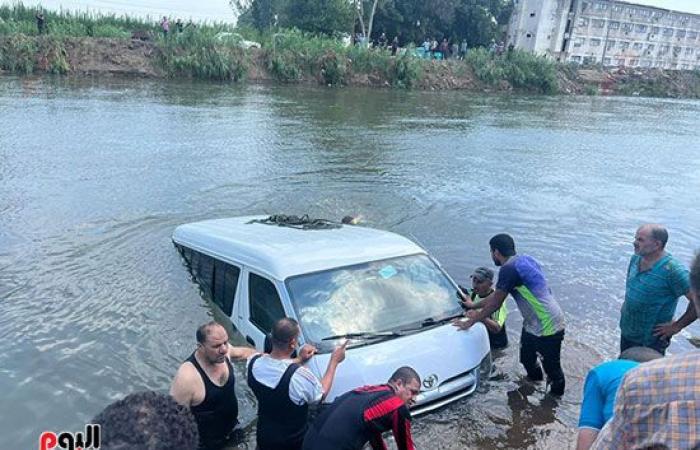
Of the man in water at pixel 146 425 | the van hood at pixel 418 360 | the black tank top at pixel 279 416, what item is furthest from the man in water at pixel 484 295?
the man in water at pixel 146 425

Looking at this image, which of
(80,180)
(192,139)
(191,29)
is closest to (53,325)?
(80,180)

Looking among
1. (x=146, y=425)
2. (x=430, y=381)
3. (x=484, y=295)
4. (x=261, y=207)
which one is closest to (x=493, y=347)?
(x=484, y=295)

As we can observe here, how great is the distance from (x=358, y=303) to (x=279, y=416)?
153cm

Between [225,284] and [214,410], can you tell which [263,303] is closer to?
[225,284]

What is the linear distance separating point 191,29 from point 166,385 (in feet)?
114

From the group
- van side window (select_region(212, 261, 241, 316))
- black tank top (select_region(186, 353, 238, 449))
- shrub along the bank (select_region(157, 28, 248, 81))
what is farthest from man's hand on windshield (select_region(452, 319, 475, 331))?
shrub along the bank (select_region(157, 28, 248, 81))

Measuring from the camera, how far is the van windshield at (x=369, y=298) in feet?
16.7

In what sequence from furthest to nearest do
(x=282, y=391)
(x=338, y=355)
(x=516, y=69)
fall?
(x=516, y=69) → (x=338, y=355) → (x=282, y=391)

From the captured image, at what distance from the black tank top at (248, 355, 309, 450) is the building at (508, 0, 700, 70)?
→ 77697 millimetres

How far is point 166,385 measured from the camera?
234 inches

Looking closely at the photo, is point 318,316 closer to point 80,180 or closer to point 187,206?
point 187,206

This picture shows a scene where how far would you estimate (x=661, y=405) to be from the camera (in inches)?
76.3

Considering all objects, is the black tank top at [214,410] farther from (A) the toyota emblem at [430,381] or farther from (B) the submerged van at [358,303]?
(A) the toyota emblem at [430,381]

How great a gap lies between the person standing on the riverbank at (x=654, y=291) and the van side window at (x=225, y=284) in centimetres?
386
